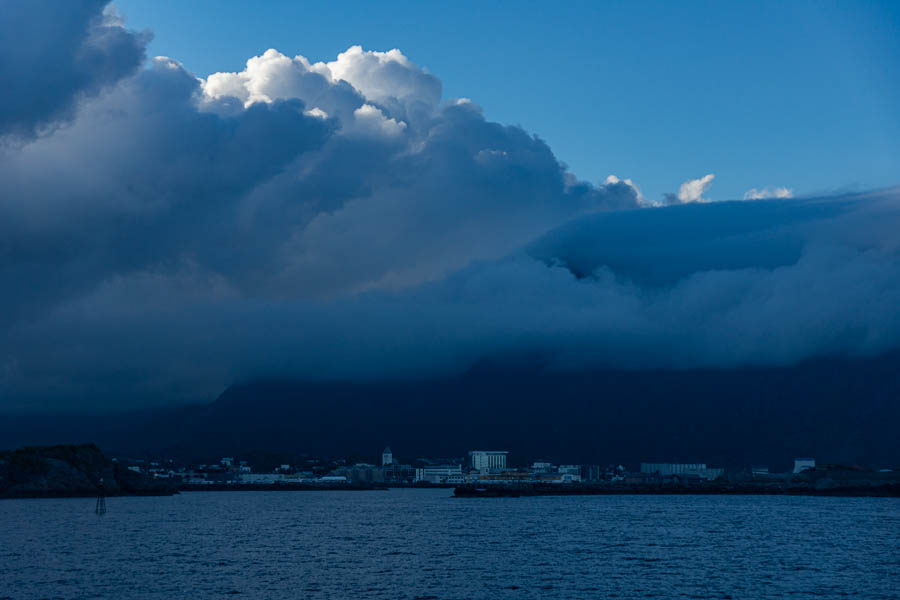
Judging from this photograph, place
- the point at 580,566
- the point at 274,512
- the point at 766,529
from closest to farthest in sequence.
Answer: the point at 580,566 → the point at 766,529 → the point at 274,512

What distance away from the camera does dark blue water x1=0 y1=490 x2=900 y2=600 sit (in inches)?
2768

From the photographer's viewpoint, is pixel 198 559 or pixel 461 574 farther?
pixel 198 559

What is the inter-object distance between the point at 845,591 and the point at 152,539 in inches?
3143

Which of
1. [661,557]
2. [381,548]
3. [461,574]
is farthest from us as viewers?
[381,548]

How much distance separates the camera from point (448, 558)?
298 feet

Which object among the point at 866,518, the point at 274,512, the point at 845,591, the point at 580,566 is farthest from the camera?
the point at 274,512

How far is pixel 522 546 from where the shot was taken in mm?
103812

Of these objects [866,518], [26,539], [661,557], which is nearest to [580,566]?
[661,557]

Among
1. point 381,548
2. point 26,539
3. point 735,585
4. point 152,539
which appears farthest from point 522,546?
point 26,539

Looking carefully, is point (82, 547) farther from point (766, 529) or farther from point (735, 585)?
point (766, 529)

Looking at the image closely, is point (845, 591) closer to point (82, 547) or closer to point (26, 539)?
point (82, 547)

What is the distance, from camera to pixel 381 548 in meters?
100

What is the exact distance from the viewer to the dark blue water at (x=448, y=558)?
70312 mm

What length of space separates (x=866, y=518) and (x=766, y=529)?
127 ft
